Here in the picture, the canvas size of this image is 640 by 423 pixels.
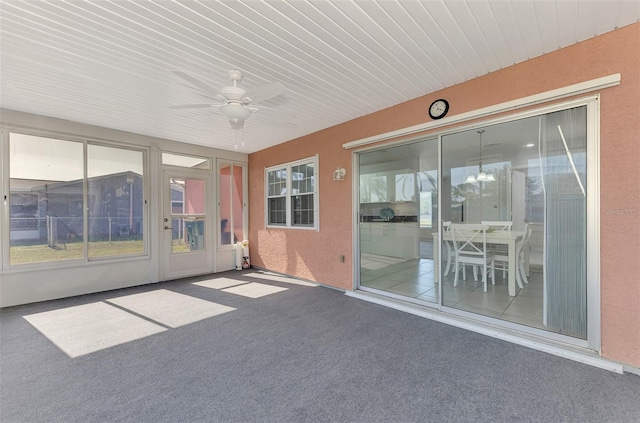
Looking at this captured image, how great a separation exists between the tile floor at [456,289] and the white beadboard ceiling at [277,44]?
2237mm

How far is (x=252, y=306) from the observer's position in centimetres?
353

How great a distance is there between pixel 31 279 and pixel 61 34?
11.4 ft

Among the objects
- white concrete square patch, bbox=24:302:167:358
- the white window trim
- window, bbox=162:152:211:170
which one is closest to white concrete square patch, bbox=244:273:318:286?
the white window trim

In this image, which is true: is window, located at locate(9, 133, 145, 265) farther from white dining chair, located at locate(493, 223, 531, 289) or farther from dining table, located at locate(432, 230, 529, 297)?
white dining chair, located at locate(493, 223, 531, 289)

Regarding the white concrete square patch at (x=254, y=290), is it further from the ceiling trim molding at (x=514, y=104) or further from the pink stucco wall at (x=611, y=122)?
the pink stucco wall at (x=611, y=122)

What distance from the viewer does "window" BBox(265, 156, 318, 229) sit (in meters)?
Result: 4.76

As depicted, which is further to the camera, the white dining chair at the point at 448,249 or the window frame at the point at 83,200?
the window frame at the point at 83,200

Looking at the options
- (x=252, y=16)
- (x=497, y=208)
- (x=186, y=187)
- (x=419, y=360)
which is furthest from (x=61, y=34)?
(x=497, y=208)

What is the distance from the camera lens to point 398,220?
4395 millimetres

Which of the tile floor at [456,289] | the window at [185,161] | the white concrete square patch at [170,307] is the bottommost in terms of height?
the white concrete square patch at [170,307]

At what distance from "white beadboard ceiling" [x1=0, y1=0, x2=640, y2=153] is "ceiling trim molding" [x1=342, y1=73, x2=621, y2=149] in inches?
15.0

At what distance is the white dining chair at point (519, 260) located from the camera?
304 centimetres

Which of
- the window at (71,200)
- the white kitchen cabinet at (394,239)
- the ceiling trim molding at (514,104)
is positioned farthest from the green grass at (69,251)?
the ceiling trim molding at (514,104)

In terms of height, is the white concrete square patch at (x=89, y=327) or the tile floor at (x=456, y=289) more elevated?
the tile floor at (x=456, y=289)
